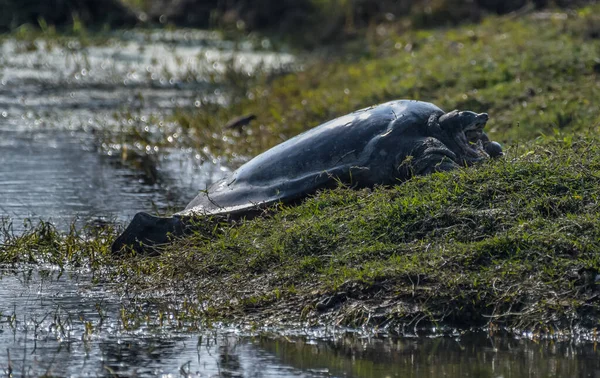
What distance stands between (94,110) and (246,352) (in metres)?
8.72

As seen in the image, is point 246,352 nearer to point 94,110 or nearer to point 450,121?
point 450,121

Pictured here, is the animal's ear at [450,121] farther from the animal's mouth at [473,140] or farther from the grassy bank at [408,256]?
the grassy bank at [408,256]

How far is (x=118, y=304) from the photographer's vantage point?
5.34 metres

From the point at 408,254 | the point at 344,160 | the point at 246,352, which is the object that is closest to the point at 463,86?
the point at 344,160

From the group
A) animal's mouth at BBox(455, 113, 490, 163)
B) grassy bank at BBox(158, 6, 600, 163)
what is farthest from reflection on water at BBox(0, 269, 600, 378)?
grassy bank at BBox(158, 6, 600, 163)

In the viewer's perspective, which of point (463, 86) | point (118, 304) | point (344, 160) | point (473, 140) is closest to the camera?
point (118, 304)

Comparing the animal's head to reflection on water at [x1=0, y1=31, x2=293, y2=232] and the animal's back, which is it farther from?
reflection on water at [x1=0, y1=31, x2=293, y2=232]

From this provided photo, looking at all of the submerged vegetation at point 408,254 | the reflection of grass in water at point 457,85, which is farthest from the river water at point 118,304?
the reflection of grass in water at point 457,85

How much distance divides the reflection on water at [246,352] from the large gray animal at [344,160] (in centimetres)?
131

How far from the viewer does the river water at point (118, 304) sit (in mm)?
4418

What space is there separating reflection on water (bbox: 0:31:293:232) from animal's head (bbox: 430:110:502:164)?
2.03 m

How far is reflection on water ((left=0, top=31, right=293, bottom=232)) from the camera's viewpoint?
8.02m

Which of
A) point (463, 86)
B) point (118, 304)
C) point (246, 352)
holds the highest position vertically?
point (463, 86)

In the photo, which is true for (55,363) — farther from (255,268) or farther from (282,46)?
(282,46)
